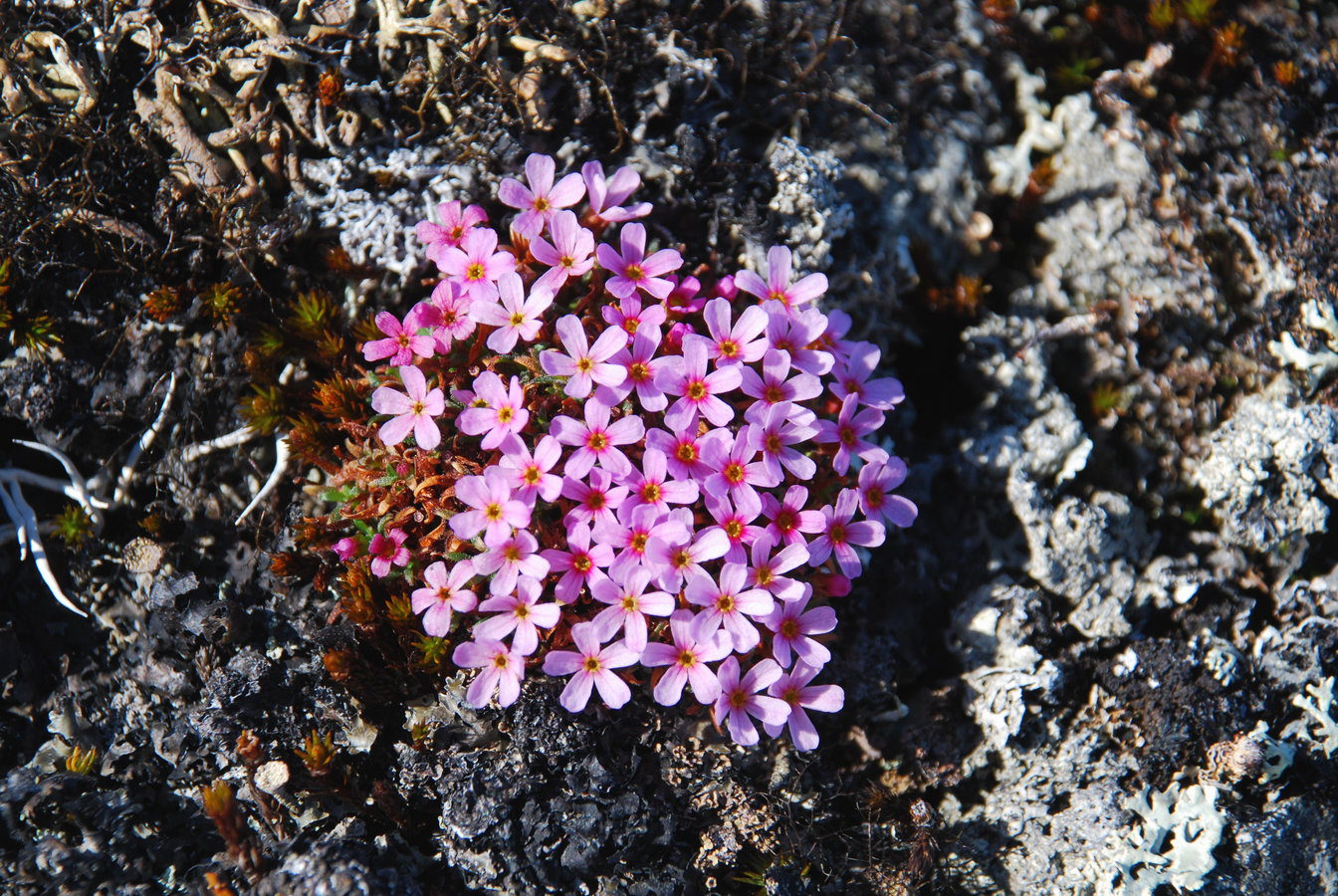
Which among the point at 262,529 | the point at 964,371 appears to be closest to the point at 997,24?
the point at 964,371

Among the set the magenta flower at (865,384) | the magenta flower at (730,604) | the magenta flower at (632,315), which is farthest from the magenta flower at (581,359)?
the magenta flower at (865,384)

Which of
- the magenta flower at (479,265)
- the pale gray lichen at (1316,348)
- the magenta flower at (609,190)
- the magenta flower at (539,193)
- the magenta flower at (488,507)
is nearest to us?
the magenta flower at (488,507)

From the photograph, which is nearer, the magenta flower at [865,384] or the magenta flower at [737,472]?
the magenta flower at [737,472]

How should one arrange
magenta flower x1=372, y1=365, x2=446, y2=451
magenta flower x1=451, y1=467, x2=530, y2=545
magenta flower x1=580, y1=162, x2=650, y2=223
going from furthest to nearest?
magenta flower x1=580, y1=162, x2=650, y2=223 < magenta flower x1=372, y1=365, x2=446, y2=451 < magenta flower x1=451, y1=467, x2=530, y2=545

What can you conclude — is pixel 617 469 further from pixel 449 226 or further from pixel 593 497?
pixel 449 226

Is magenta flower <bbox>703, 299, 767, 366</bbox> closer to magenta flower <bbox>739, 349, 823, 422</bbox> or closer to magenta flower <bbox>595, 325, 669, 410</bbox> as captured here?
magenta flower <bbox>739, 349, 823, 422</bbox>

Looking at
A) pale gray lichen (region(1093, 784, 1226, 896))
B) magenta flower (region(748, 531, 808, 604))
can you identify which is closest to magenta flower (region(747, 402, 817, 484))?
magenta flower (region(748, 531, 808, 604))

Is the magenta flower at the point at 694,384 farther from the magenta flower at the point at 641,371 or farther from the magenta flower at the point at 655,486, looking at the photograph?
the magenta flower at the point at 655,486
